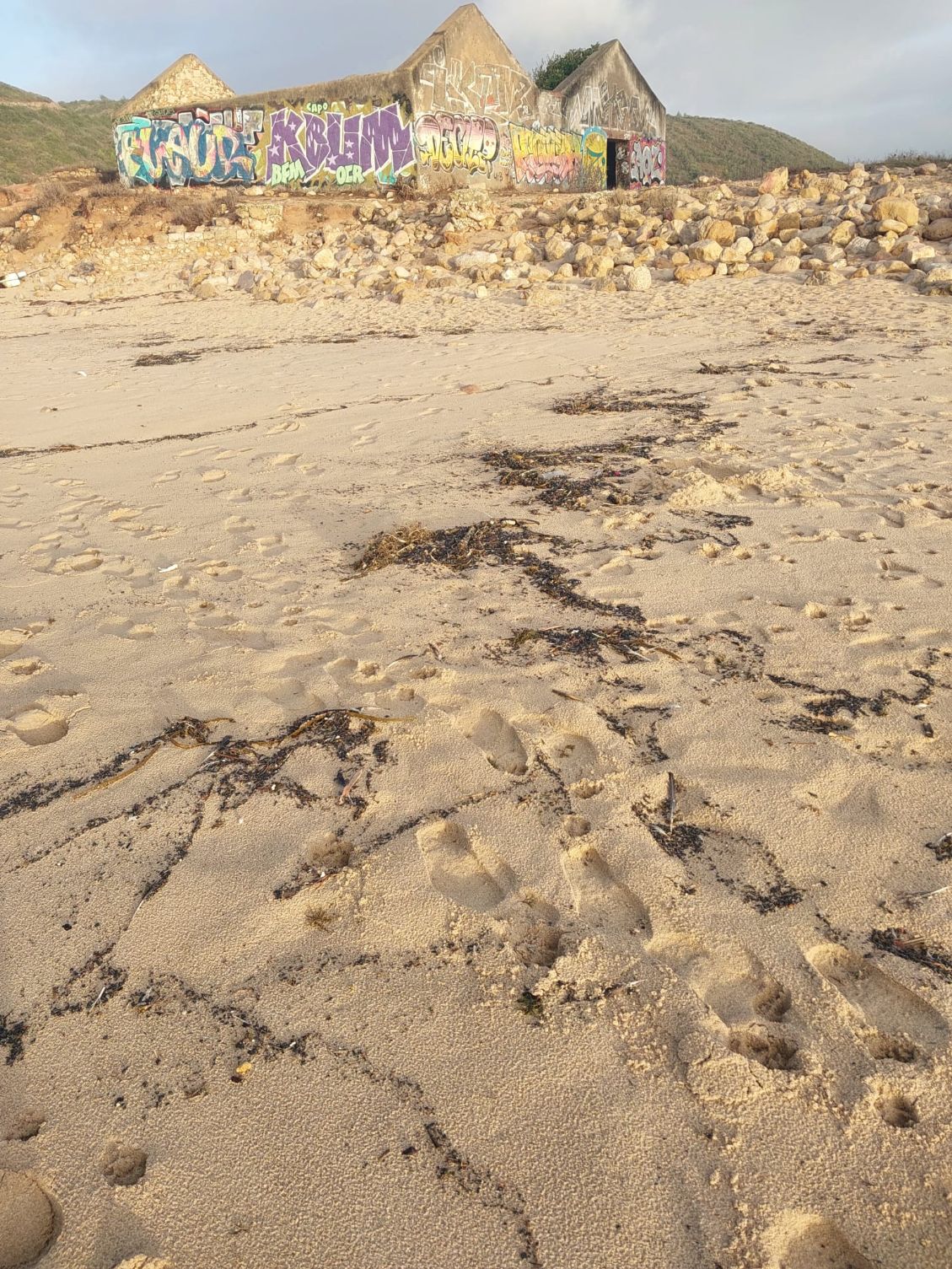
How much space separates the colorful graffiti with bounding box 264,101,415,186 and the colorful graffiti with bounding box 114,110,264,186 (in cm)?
47

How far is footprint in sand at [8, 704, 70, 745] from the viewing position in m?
2.32

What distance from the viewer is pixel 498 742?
2258mm

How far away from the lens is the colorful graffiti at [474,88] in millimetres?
14789

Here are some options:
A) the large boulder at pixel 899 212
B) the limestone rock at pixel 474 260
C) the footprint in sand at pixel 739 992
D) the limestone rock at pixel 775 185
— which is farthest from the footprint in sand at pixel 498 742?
the limestone rock at pixel 775 185

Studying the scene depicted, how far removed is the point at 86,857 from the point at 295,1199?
0.96 metres

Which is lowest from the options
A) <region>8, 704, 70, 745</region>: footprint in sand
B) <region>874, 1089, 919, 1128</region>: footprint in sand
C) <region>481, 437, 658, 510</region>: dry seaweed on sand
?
<region>874, 1089, 919, 1128</region>: footprint in sand

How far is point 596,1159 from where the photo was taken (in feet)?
4.27

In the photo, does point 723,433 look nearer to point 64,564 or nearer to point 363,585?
point 363,585

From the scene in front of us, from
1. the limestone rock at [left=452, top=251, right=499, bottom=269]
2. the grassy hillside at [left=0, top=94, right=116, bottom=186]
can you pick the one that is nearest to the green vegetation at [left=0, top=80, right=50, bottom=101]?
the grassy hillside at [left=0, top=94, right=116, bottom=186]

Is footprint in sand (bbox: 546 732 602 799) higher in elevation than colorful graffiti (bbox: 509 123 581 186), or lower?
lower

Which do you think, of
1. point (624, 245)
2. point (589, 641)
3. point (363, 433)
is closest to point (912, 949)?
point (589, 641)

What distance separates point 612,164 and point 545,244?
1027 centimetres

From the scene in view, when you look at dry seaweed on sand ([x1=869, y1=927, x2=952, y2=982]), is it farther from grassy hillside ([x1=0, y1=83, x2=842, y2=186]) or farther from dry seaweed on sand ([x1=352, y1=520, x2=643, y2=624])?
grassy hillside ([x1=0, y1=83, x2=842, y2=186])

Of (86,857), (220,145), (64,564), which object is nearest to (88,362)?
(64,564)
